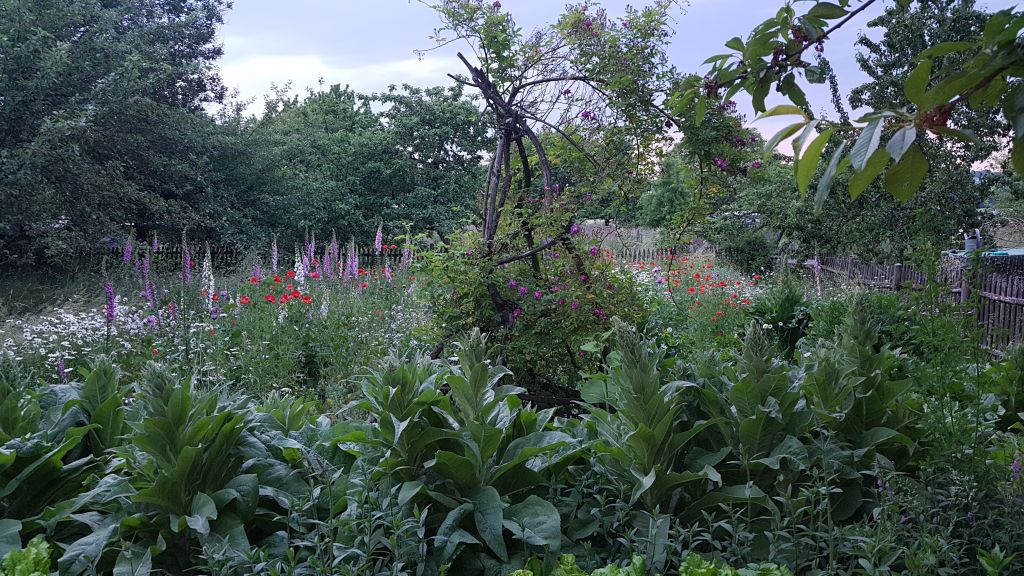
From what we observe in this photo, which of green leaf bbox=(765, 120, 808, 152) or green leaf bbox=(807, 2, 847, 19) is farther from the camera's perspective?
green leaf bbox=(807, 2, 847, 19)

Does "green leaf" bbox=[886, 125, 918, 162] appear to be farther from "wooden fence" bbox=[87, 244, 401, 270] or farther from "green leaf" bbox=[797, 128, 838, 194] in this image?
"wooden fence" bbox=[87, 244, 401, 270]

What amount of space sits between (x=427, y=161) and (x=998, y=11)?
25.2 metres

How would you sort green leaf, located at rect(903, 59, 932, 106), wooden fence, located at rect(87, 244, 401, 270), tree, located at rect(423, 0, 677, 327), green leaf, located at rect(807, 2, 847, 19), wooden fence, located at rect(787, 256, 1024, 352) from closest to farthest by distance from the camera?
green leaf, located at rect(903, 59, 932, 106)
green leaf, located at rect(807, 2, 847, 19)
wooden fence, located at rect(787, 256, 1024, 352)
tree, located at rect(423, 0, 677, 327)
wooden fence, located at rect(87, 244, 401, 270)

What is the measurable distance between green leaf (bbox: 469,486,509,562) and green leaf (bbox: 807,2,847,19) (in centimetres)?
153

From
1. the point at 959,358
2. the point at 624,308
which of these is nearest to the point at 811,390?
the point at 959,358

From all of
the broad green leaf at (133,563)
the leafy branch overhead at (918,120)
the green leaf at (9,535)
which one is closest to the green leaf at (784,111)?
the leafy branch overhead at (918,120)

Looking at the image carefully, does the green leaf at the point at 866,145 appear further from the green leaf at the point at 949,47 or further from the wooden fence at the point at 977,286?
the wooden fence at the point at 977,286

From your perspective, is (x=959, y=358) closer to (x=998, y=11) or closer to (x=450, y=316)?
(x=998, y=11)

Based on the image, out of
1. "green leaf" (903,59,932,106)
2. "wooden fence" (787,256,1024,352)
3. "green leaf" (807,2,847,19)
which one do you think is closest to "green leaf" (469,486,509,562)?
"green leaf" (903,59,932,106)

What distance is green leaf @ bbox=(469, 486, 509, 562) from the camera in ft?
6.04

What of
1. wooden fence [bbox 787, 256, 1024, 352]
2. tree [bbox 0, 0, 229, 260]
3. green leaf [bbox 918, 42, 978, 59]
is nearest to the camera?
green leaf [bbox 918, 42, 978, 59]

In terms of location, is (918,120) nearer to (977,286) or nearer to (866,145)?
(866,145)

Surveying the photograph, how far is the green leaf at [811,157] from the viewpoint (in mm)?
1214

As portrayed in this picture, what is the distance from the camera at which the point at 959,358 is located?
2357mm
